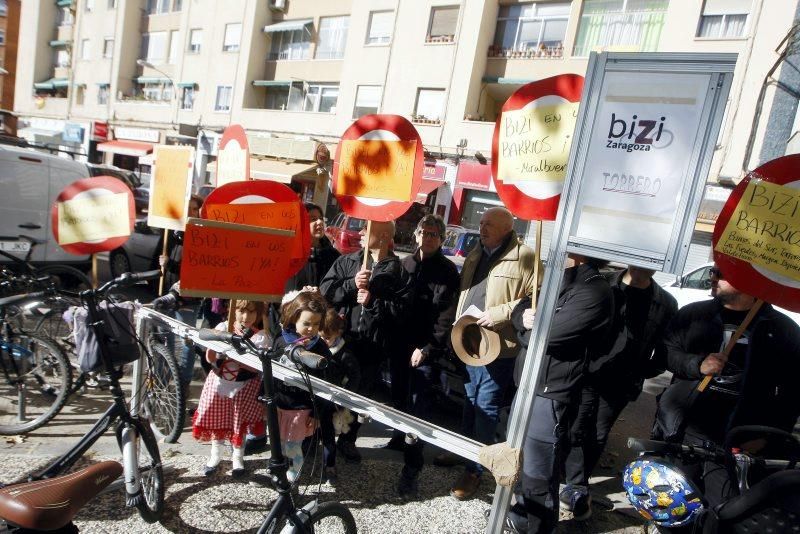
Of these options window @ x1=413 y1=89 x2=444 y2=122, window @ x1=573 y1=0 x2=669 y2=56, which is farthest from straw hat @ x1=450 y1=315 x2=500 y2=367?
window @ x1=413 y1=89 x2=444 y2=122

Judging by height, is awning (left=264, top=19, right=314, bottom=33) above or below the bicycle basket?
above

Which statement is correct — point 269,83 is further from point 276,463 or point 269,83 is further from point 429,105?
point 276,463

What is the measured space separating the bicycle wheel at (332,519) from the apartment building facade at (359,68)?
44.0 ft

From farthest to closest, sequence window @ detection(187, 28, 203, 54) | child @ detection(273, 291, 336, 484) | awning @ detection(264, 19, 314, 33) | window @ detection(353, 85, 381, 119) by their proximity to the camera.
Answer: window @ detection(187, 28, 203, 54) → awning @ detection(264, 19, 314, 33) → window @ detection(353, 85, 381, 119) → child @ detection(273, 291, 336, 484)

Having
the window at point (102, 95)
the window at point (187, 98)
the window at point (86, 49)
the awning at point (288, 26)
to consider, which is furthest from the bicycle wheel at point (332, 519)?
the window at point (86, 49)

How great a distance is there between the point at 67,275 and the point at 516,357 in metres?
5.94

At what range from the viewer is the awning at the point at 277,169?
21344 mm

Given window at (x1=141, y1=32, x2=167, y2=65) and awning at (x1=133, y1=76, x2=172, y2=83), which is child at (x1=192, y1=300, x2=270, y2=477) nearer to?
awning at (x1=133, y1=76, x2=172, y2=83)

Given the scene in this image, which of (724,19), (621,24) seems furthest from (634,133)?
(621,24)

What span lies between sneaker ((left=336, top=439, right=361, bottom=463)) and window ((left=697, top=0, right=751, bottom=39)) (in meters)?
16.8

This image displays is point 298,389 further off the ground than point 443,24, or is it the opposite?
point 443,24

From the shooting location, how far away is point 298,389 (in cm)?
309

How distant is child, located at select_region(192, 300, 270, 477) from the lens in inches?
127

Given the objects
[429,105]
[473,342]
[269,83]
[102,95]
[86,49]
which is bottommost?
[473,342]
